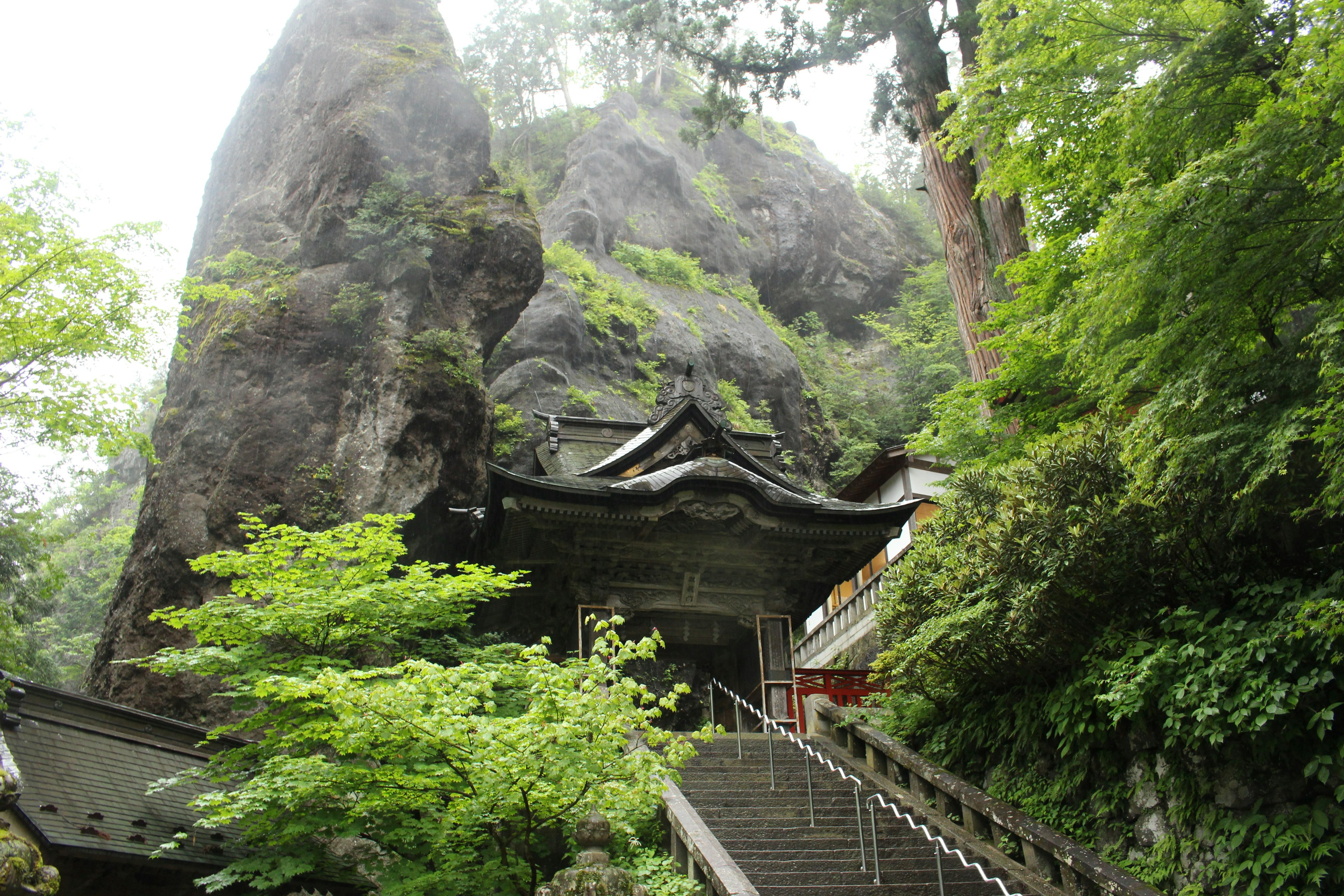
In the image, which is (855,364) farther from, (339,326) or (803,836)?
(803,836)

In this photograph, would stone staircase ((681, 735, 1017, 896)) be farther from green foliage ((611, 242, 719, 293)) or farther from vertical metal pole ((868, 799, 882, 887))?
green foliage ((611, 242, 719, 293))

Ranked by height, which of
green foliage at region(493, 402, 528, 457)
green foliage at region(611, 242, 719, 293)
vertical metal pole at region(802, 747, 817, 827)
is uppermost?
green foliage at region(611, 242, 719, 293)

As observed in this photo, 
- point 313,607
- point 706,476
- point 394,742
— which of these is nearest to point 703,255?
point 706,476

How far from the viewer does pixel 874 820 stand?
7691mm

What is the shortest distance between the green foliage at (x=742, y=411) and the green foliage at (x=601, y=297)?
319 cm

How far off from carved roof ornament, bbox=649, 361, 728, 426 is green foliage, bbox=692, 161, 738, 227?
69.2ft

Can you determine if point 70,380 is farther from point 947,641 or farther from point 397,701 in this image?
point 947,641

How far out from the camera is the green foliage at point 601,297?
26.3 metres

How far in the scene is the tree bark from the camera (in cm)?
1298

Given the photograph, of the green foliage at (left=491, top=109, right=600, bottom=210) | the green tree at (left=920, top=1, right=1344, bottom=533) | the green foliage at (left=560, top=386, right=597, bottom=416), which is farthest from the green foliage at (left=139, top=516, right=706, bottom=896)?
the green foliage at (left=491, top=109, right=600, bottom=210)

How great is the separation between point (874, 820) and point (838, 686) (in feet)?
21.8

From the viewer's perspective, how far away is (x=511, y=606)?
47.6 feet

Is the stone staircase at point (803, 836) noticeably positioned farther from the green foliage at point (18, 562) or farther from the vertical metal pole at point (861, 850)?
the green foliage at point (18, 562)

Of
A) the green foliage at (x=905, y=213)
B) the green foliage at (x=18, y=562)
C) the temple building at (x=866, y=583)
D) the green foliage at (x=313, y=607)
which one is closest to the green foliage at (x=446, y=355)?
the green foliage at (x=18, y=562)
